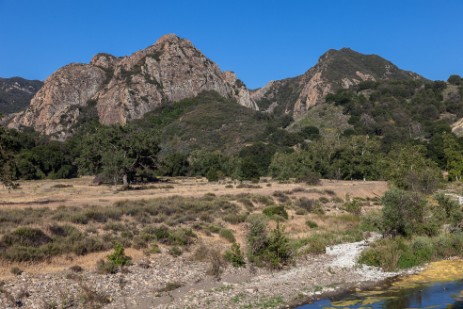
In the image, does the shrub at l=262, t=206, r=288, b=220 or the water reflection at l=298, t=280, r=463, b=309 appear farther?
the shrub at l=262, t=206, r=288, b=220

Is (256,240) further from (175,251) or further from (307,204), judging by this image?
(307,204)

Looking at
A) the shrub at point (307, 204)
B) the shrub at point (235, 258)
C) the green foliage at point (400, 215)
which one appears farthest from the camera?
the shrub at point (307, 204)

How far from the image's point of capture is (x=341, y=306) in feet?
75.5

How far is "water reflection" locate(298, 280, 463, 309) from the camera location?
22669mm

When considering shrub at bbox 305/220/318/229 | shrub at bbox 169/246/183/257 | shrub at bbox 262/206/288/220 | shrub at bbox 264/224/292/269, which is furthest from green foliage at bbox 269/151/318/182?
shrub at bbox 264/224/292/269

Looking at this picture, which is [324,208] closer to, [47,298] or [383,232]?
[383,232]

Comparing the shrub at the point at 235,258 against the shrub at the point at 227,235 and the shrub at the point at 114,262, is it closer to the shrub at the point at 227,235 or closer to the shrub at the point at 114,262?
the shrub at the point at 114,262

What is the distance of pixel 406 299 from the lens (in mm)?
23672

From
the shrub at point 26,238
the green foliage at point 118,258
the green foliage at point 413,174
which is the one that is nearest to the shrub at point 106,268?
the green foliage at point 118,258

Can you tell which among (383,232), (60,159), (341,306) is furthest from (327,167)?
(341,306)

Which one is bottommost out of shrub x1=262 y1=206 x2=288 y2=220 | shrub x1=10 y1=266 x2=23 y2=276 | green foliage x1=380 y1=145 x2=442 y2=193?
shrub x1=10 y1=266 x2=23 y2=276

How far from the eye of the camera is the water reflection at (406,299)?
892 inches

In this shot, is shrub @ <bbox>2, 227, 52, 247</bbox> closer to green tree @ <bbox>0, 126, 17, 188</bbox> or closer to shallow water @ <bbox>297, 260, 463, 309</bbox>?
green tree @ <bbox>0, 126, 17, 188</bbox>

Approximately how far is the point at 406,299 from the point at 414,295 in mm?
944
